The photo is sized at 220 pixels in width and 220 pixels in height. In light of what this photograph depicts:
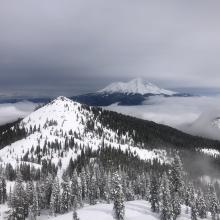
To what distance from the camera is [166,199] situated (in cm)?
15250

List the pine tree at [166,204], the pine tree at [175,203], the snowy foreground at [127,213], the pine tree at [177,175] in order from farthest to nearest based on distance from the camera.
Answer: the pine tree at [177,175] → the pine tree at [175,203] → the snowy foreground at [127,213] → the pine tree at [166,204]

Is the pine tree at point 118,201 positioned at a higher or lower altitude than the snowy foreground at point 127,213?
higher

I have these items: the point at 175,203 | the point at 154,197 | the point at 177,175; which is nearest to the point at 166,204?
the point at 175,203

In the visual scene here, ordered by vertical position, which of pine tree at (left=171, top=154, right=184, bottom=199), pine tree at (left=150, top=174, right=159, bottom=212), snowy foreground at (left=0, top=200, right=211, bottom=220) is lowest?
snowy foreground at (left=0, top=200, right=211, bottom=220)

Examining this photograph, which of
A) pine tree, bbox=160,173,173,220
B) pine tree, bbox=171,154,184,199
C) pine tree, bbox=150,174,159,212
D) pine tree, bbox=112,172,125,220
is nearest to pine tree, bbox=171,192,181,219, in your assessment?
pine tree, bbox=171,154,184,199

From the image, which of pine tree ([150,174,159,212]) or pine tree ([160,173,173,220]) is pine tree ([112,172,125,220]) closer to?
pine tree ([160,173,173,220])

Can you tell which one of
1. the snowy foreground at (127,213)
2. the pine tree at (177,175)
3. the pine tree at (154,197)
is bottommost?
the snowy foreground at (127,213)

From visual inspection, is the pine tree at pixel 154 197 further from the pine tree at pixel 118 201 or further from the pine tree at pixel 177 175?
the pine tree at pixel 118 201

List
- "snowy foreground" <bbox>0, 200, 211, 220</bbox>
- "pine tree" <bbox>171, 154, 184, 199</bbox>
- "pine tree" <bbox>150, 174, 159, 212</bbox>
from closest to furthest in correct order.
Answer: "snowy foreground" <bbox>0, 200, 211, 220</bbox> → "pine tree" <bbox>171, 154, 184, 199</bbox> → "pine tree" <bbox>150, 174, 159, 212</bbox>

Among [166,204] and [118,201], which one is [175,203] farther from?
[118,201]

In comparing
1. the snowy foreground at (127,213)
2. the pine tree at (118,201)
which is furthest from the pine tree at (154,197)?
the pine tree at (118,201)

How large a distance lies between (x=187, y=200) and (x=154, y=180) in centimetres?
3700

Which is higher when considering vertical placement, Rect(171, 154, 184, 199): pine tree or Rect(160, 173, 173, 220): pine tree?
Rect(171, 154, 184, 199): pine tree

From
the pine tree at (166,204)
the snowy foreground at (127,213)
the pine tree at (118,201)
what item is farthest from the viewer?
the snowy foreground at (127,213)
